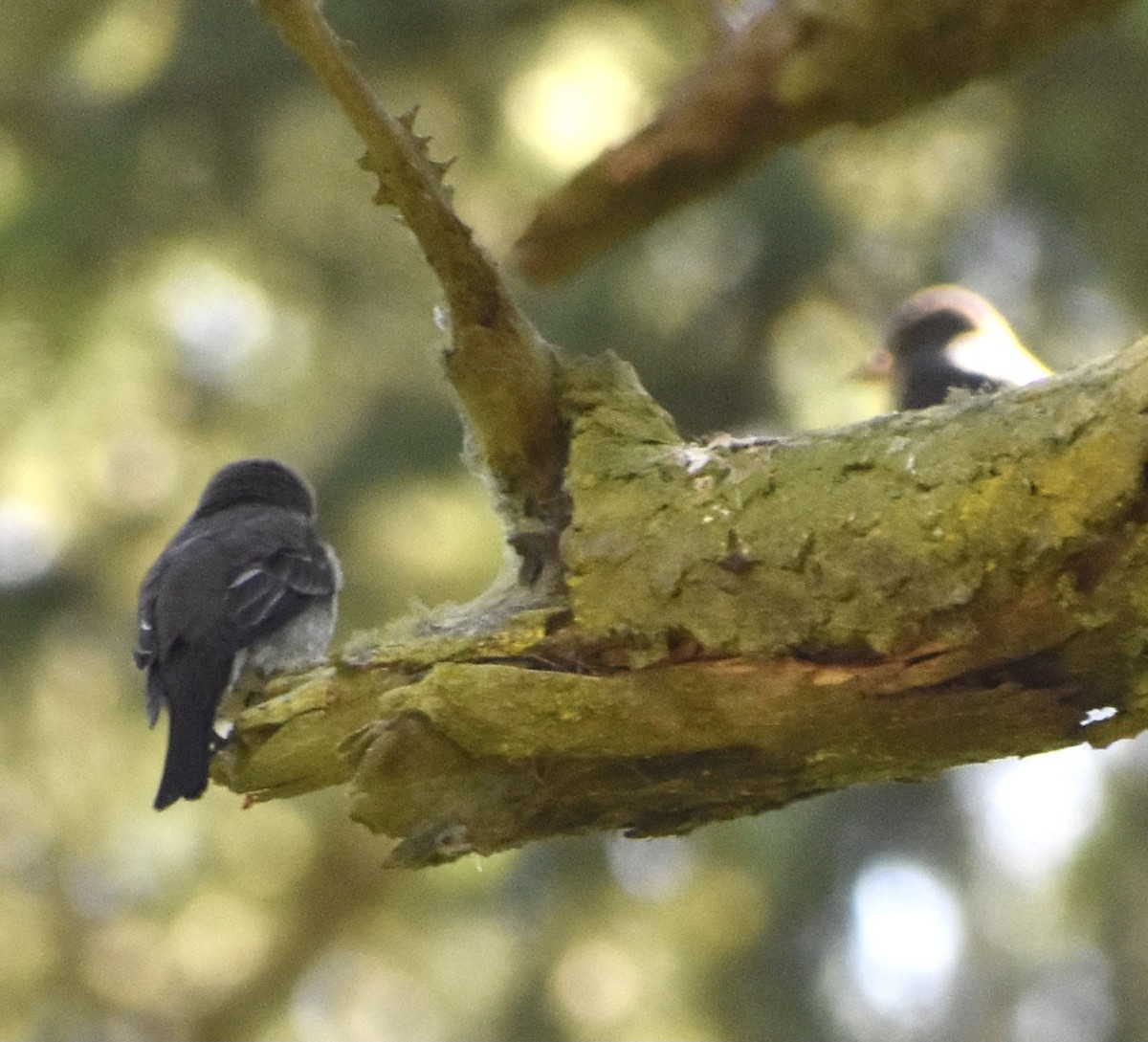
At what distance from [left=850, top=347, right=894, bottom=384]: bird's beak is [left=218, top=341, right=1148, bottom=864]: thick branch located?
276 cm

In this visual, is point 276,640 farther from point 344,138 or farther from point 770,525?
point 344,138

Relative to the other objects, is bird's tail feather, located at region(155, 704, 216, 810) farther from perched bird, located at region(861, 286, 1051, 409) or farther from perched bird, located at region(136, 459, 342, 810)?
perched bird, located at region(861, 286, 1051, 409)

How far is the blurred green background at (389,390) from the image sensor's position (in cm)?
534

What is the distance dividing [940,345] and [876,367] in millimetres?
210

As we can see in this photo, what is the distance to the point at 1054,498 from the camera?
250 centimetres

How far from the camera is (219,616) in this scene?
3.87 meters

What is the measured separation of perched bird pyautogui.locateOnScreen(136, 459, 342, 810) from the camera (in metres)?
3.48

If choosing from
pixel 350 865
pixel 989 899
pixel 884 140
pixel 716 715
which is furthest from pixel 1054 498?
pixel 989 899

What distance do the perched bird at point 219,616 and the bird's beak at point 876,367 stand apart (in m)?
1.92

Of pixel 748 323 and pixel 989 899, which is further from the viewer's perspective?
pixel 989 899

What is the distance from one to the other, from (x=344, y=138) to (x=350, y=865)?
265cm

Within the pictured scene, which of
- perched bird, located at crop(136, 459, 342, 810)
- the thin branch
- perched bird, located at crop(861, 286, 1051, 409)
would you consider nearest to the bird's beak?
perched bird, located at crop(861, 286, 1051, 409)

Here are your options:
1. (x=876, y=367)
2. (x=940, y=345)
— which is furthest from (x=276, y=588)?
(x=940, y=345)

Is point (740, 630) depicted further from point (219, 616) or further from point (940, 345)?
point (940, 345)
